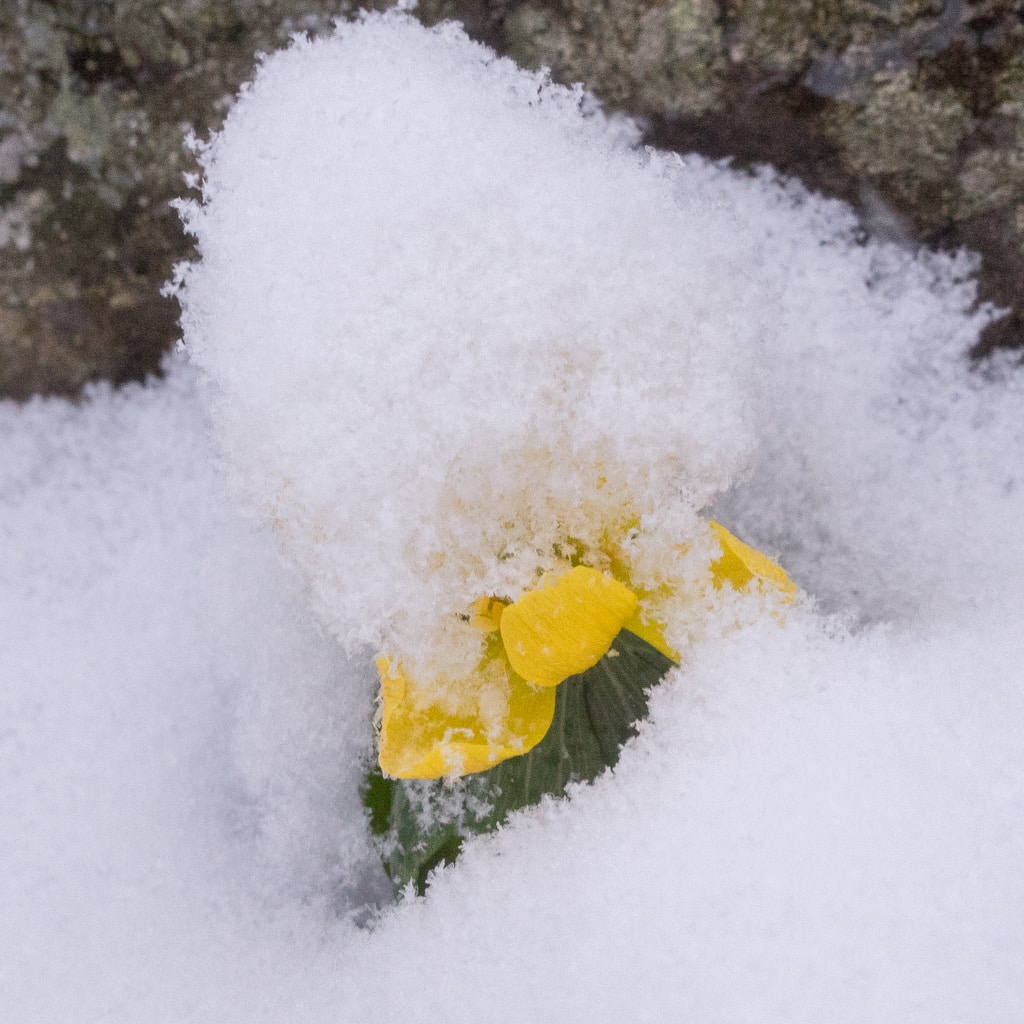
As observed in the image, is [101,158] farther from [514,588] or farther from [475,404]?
[514,588]

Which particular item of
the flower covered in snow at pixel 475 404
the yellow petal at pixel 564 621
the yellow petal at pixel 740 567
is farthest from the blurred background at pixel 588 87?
the yellow petal at pixel 564 621

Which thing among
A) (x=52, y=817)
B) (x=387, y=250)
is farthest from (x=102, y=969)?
(x=387, y=250)

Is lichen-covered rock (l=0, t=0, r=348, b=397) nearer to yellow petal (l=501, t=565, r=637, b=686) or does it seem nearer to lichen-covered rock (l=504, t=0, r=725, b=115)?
lichen-covered rock (l=504, t=0, r=725, b=115)

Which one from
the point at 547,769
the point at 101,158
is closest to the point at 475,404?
the point at 547,769

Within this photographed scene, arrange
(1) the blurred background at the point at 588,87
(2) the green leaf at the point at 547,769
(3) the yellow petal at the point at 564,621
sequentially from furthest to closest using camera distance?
(1) the blurred background at the point at 588,87 < (2) the green leaf at the point at 547,769 < (3) the yellow petal at the point at 564,621

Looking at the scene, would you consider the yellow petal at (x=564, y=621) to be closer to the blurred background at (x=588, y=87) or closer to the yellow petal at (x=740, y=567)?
the yellow petal at (x=740, y=567)

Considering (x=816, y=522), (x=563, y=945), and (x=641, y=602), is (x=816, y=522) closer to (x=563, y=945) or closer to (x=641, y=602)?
(x=641, y=602)
